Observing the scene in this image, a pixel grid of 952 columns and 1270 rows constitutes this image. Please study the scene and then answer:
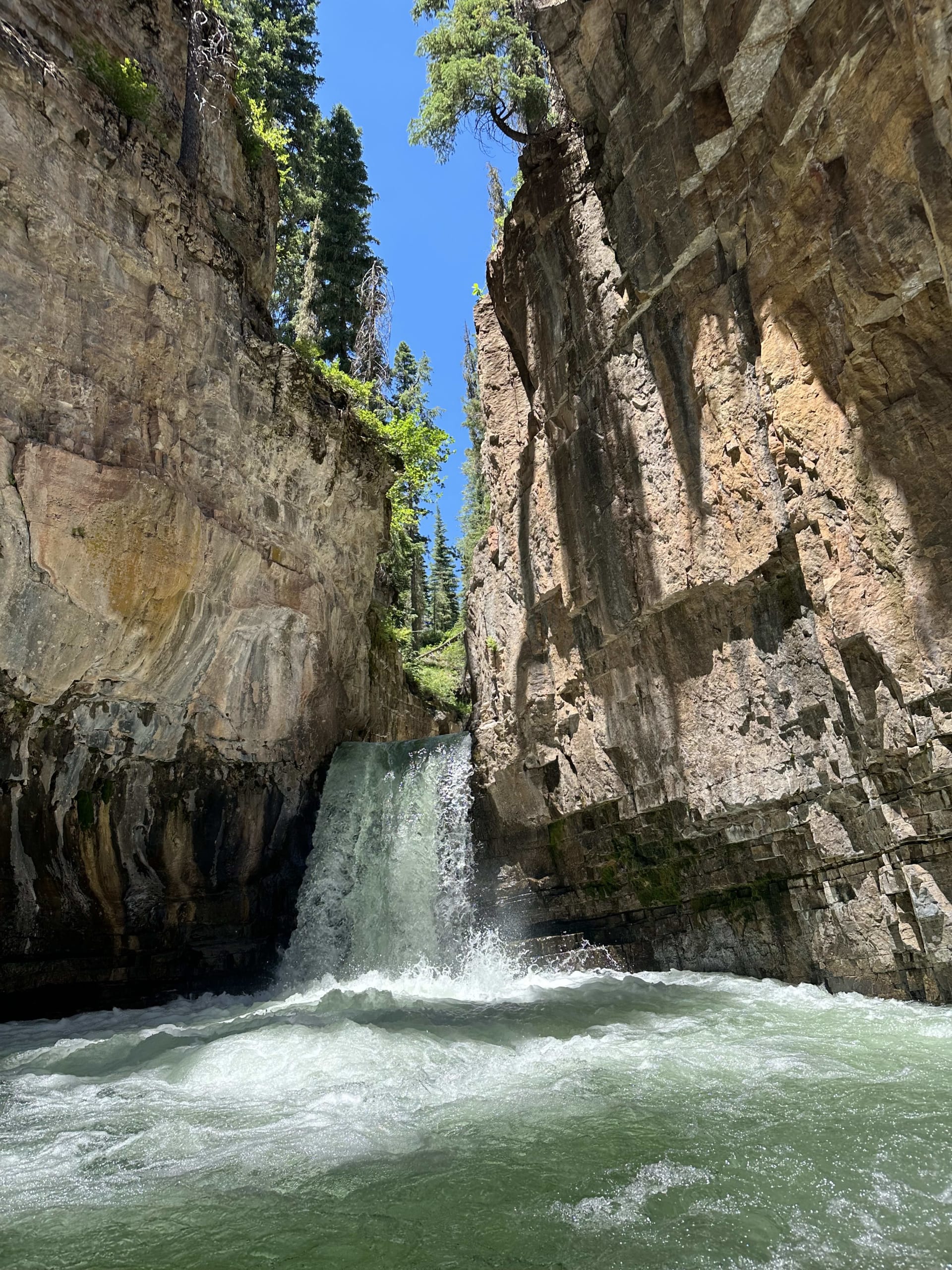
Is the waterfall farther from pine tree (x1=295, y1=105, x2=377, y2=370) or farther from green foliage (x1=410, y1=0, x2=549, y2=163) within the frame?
pine tree (x1=295, y1=105, x2=377, y2=370)

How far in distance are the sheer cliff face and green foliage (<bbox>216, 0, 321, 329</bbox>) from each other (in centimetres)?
1474

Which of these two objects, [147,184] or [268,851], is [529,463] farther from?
[268,851]

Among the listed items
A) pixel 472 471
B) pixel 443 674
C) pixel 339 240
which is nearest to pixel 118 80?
pixel 339 240

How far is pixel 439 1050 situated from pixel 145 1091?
6.29 feet

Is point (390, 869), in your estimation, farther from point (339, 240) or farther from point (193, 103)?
point (339, 240)

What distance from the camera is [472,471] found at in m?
37.4

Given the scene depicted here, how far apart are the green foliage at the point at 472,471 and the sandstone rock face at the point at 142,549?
21.3 m

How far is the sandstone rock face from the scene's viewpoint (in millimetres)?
9312

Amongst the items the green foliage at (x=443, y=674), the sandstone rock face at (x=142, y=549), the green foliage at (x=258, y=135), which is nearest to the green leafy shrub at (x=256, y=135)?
the green foliage at (x=258, y=135)

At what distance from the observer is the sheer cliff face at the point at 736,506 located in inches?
247

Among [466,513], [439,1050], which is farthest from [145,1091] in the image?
[466,513]

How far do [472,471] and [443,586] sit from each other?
9230mm

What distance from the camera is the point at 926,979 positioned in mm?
6199

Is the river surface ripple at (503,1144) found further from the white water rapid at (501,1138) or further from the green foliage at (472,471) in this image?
the green foliage at (472,471)
